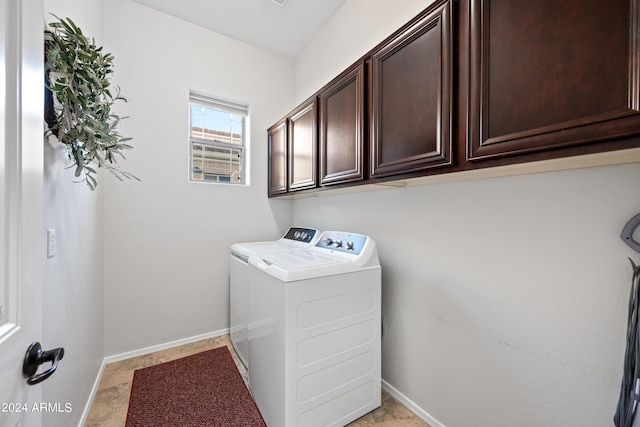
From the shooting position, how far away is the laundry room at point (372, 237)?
1.01m

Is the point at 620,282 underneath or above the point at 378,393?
above

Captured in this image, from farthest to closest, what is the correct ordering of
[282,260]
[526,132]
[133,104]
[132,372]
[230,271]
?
[230,271] → [133,104] → [132,372] → [282,260] → [526,132]

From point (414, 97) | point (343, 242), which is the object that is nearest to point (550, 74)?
point (414, 97)

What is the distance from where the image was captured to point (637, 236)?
35.4 inches

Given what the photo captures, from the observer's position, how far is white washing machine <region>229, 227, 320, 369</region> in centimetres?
211

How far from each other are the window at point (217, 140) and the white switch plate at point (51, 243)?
4.96 feet

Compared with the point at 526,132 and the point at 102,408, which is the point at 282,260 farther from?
the point at 102,408

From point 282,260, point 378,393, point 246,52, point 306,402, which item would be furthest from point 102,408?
point 246,52

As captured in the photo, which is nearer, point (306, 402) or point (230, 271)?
point (306, 402)

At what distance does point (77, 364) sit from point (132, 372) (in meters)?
0.74

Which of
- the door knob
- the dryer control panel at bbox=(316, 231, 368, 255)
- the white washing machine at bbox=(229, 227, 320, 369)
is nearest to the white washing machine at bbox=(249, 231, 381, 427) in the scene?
the dryer control panel at bbox=(316, 231, 368, 255)

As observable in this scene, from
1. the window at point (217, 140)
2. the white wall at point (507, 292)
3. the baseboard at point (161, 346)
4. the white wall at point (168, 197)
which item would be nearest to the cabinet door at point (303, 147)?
the white wall at point (507, 292)

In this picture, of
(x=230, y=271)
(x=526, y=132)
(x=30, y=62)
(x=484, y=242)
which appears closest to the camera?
(x=30, y=62)

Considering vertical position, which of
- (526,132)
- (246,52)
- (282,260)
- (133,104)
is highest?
(246,52)
